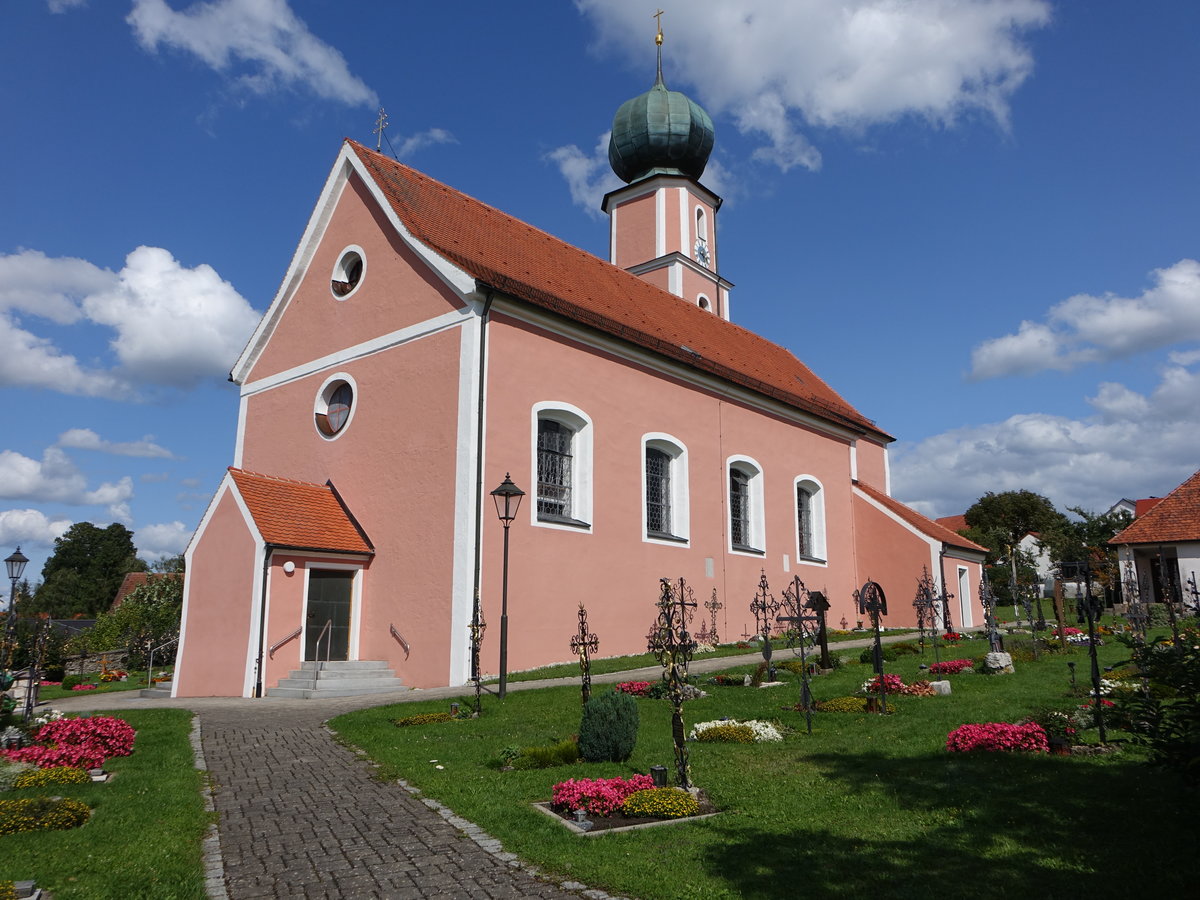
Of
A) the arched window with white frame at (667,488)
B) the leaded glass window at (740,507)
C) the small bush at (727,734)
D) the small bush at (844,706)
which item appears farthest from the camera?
the leaded glass window at (740,507)

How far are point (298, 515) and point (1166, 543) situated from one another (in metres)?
30.7

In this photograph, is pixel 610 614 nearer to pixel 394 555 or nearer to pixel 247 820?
pixel 394 555

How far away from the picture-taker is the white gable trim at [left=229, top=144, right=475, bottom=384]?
1661 cm

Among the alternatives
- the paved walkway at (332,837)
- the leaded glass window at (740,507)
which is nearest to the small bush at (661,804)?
the paved walkway at (332,837)

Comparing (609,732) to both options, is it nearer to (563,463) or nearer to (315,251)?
(563,463)

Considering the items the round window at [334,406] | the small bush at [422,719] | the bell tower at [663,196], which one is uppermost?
the bell tower at [663,196]

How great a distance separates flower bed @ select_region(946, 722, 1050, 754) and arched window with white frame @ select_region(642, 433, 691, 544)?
11.9m

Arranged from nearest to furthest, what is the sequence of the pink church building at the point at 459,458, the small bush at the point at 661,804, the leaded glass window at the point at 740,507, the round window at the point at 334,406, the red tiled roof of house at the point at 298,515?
the small bush at the point at 661,804, the pink church building at the point at 459,458, the red tiled roof of house at the point at 298,515, the round window at the point at 334,406, the leaded glass window at the point at 740,507

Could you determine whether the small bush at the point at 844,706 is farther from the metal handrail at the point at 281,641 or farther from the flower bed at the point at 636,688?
the metal handrail at the point at 281,641

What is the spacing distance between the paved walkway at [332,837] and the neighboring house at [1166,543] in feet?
104

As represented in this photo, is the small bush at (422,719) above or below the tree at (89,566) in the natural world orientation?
below

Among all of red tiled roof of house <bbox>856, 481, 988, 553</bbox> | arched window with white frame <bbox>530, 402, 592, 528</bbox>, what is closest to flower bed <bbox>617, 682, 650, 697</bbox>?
arched window with white frame <bbox>530, 402, 592, 528</bbox>

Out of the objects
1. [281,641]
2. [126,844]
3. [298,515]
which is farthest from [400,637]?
[126,844]

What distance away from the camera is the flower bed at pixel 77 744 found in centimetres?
809
